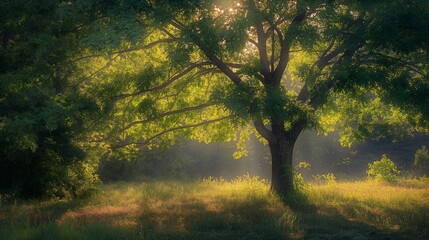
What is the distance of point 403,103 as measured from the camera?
1295cm

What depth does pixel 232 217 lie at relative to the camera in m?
12.6

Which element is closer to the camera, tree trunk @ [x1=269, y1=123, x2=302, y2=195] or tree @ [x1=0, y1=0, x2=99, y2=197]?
tree @ [x1=0, y1=0, x2=99, y2=197]

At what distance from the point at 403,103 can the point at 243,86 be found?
15.1ft

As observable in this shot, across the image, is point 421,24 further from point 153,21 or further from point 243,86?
point 153,21

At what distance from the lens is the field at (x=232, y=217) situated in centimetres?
1055

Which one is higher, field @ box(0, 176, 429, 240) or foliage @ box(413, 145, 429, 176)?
foliage @ box(413, 145, 429, 176)

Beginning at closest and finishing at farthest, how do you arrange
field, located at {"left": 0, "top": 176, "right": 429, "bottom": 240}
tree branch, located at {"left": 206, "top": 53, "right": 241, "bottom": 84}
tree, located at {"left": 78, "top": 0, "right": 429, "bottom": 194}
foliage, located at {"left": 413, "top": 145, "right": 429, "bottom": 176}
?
1. field, located at {"left": 0, "top": 176, "right": 429, "bottom": 240}
2. tree, located at {"left": 78, "top": 0, "right": 429, "bottom": 194}
3. tree branch, located at {"left": 206, "top": 53, "right": 241, "bottom": 84}
4. foliage, located at {"left": 413, "top": 145, "right": 429, "bottom": 176}

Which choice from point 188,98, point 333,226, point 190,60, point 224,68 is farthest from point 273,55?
point 333,226

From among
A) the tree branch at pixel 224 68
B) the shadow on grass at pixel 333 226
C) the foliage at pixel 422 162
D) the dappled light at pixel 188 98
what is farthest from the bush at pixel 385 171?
the tree branch at pixel 224 68

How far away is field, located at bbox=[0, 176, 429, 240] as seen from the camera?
34.6 ft

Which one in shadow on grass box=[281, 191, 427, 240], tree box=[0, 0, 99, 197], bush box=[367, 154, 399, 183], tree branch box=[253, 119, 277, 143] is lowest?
shadow on grass box=[281, 191, 427, 240]

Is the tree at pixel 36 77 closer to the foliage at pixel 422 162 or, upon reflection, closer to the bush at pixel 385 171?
the bush at pixel 385 171

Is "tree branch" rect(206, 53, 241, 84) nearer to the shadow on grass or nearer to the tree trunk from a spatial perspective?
the tree trunk

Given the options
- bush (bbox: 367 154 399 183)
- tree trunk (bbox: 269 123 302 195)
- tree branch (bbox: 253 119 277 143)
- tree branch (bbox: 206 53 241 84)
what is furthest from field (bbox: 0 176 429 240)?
bush (bbox: 367 154 399 183)
